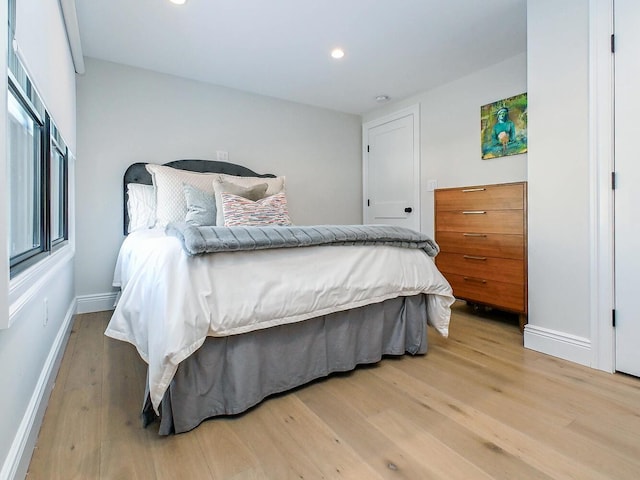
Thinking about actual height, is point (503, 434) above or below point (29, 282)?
below

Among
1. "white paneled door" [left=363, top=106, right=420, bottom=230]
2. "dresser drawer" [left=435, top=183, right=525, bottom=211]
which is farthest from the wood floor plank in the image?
"white paneled door" [left=363, top=106, right=420, bottom=230]

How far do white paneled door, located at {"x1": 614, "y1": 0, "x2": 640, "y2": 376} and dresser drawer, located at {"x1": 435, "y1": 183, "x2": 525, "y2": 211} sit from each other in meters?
0.61

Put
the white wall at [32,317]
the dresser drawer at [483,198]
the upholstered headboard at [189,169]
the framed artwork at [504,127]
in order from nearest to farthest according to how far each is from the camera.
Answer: the white wall at [32,317], the dresser drawer at [483,198], the framed artwork at [504,127], the upholstered headboard at [189,169]

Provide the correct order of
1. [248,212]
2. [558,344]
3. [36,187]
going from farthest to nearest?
[248,212] → [558,344] → [36,187]

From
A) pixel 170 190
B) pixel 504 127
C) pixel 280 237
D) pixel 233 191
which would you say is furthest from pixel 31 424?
pixel 504 127

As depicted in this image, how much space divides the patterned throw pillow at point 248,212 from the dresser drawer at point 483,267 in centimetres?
139

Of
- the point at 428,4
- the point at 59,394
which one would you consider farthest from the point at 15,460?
the point at 428,4

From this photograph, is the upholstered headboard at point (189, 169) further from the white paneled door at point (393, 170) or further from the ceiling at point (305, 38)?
the white paneled door at point (393, 170)

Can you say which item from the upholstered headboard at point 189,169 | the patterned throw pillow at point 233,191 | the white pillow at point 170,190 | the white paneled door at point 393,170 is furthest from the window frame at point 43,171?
the white paneled door at point 393,170

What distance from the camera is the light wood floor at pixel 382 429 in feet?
Result: 3.53

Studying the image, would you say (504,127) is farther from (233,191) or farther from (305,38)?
(233,191)

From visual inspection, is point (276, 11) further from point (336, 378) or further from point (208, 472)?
point (208, 472)

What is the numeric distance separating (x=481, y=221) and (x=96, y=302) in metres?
3.25

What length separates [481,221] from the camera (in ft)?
8.44
